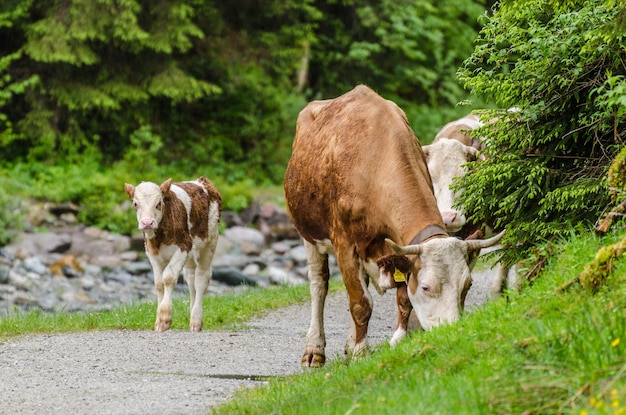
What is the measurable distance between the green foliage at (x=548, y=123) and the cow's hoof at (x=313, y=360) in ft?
6.73

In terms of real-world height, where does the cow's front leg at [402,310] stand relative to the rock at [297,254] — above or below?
above

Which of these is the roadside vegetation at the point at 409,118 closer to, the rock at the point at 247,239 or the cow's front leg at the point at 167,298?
the cow's front leg at the point at 167,298

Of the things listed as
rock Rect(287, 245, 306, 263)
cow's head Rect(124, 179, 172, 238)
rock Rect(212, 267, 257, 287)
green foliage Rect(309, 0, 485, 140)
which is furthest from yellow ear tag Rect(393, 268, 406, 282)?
green foliage Rect(309, 0, 485, 140)

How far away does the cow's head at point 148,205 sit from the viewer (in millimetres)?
12762

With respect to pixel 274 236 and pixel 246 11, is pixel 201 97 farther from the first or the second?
pixel 274 236

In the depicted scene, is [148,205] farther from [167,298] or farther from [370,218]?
[370,218]

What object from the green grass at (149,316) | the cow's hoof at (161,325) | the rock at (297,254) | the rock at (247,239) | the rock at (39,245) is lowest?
the rock at (297,254)

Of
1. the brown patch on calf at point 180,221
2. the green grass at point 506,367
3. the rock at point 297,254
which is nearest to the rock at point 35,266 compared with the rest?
the rock at point 297,254

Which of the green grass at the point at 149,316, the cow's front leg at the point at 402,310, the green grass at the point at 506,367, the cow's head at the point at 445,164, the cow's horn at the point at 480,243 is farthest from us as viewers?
the green grass at the point at 149,316

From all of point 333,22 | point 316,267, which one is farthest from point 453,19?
point 316,267

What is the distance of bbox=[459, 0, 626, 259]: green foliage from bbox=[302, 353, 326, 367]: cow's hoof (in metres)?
2.05

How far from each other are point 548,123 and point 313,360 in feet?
10.4

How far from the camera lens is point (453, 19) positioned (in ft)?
123

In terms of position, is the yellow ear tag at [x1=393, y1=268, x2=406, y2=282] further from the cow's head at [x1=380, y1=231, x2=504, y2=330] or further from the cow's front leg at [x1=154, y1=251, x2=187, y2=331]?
the cow's front leg at [x1=154, y1=251, x2=187, y2=331]
